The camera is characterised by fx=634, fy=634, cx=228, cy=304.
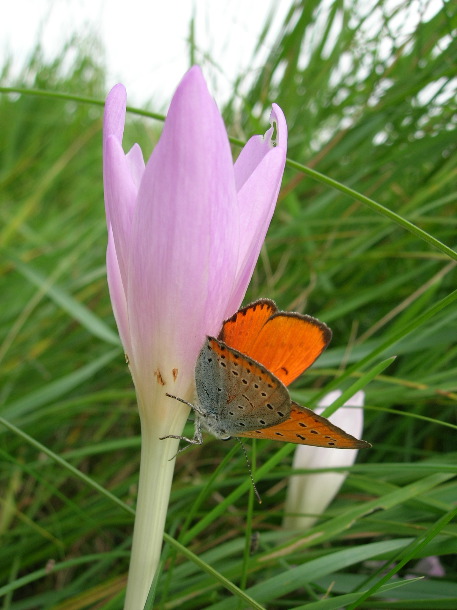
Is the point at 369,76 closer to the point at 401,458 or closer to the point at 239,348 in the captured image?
the point at 401,458

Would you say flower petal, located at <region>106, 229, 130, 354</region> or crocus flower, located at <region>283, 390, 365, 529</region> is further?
crocus flower, located at <region>283, 390, 365, 529</region>

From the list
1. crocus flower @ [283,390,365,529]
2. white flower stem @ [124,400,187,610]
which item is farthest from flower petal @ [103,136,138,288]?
crocus flower @ [283,390,365,529]

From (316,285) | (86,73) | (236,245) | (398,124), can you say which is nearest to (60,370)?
(316,285)

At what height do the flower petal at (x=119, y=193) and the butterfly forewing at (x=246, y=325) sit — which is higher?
the flower petal at (x=119, y=193)

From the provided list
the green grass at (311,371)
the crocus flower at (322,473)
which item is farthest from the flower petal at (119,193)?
the crocus flower at (322,473)

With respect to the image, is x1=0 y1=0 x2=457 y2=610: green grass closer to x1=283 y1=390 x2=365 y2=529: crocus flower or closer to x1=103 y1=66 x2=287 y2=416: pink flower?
x1=283 y1=390 x2=365 y2=529: crocus flower

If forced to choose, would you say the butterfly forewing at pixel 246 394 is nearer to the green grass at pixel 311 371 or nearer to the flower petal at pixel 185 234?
the flower petal at pixel 185 234

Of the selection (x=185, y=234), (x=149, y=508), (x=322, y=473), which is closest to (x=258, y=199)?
(x=185, y=234)
